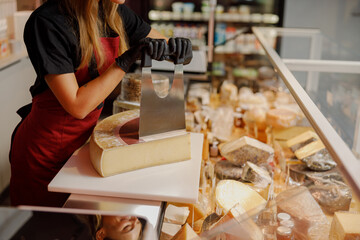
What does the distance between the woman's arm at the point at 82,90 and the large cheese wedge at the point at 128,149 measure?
9 centimetres

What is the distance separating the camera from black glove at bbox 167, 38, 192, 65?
4.11ft

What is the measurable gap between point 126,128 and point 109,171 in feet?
0.61

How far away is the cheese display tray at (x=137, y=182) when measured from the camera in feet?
3.54

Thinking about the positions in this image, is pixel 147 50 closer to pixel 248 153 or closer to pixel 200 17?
pixel 248 153

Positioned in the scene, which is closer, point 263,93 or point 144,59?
point 144,59

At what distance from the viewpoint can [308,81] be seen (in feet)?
6.81

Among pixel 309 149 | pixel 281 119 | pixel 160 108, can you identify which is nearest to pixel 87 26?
pixel 160 108

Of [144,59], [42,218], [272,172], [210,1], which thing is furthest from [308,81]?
[210,1]

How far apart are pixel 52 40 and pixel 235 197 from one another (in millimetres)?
774

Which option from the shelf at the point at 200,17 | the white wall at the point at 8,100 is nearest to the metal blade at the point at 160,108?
the white wall at the point at 8,100

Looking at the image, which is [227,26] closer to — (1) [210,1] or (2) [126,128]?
(1) [210,1]

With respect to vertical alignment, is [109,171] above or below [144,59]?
below

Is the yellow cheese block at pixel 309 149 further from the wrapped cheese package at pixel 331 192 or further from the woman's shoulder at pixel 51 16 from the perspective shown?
the woman's shoulder at pixel 51 16

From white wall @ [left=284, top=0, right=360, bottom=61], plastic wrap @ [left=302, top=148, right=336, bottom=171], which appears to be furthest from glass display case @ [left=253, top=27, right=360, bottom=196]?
white wall @ [left=284, top=0, right=360, bottom=61]
